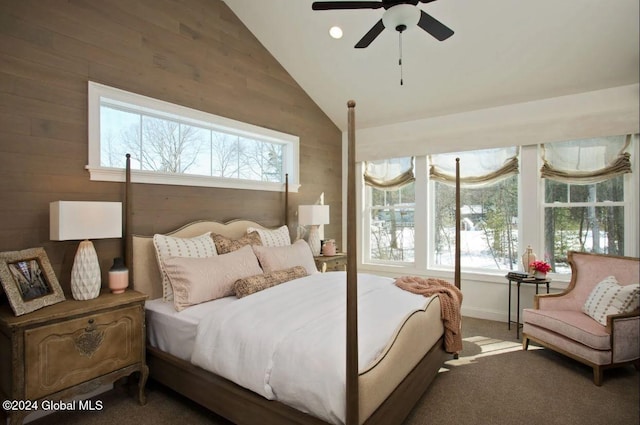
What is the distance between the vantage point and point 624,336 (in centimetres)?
253

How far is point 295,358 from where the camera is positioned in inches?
64.8

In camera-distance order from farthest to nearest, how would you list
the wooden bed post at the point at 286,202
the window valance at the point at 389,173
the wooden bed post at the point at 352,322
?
the window valance at the point at 389,173 < the wooden bed post at the point at 286,202 < the wooden bed post at the point at 352,322

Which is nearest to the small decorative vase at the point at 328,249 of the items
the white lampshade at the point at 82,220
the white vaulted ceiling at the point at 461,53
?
the white vaulted ceiling at the point at 461,53

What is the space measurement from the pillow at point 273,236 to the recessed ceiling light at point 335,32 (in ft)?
7.18

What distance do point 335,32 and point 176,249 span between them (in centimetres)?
274

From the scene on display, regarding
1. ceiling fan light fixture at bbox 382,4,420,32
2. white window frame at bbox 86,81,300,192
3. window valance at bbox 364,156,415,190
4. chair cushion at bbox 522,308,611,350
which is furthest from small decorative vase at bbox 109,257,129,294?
window valance at bbox 364,156,415,190

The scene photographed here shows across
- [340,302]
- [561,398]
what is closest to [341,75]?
[340,302]

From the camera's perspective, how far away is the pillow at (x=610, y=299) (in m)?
2.57

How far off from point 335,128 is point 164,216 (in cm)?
301

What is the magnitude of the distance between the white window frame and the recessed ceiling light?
4.10 feet

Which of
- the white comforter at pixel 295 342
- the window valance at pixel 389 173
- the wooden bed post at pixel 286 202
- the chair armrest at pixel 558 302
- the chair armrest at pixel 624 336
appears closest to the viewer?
the white comforter at pixel 295 342

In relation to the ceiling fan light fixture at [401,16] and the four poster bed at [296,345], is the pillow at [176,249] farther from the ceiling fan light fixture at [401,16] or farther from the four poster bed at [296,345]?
the ceiling fan light fixture at [401,16]

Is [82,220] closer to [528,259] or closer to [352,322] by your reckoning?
[352,322]

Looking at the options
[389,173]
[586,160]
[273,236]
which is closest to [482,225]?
[586,160]
